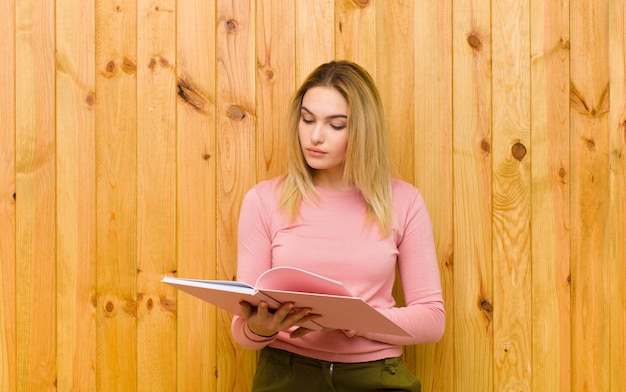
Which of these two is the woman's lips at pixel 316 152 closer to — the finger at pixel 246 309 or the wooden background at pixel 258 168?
the wooden background at pixel 258 168

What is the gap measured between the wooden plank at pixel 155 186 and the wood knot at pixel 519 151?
920mm

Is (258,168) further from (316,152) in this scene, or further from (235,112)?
(316,152)

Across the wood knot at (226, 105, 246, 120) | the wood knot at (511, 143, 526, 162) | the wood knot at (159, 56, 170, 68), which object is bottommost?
the wood knot at (511, 143, 526, 162)

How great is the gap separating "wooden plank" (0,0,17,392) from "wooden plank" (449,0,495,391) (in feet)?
3.86

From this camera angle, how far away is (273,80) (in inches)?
74.5

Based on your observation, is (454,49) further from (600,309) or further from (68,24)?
(68,24)

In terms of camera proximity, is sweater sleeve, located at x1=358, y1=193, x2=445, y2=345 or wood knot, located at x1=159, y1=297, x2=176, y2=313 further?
wood knot, located at x1=159, y1=297, x2=176, y2=313

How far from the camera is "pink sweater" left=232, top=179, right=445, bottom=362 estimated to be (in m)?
1.64

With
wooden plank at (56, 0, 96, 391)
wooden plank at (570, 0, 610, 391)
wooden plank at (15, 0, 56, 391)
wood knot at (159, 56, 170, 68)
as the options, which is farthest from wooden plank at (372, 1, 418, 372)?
wooden plank at (15, 0, 56, 391)

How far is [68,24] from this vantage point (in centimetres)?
186

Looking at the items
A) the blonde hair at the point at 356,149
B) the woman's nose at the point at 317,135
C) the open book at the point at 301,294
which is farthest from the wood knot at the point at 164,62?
the open book at the point at 301,294

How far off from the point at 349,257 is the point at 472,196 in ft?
1.53

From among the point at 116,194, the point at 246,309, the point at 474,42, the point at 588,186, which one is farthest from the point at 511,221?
the point at 116,194

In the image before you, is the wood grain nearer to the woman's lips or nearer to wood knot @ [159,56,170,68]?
the woman's lips
